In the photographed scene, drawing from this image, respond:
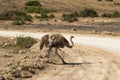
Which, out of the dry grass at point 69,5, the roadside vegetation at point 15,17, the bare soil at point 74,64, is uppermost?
the bare soil at point 74,64

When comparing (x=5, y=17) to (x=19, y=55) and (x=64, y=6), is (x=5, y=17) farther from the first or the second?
(x=19, y=55)

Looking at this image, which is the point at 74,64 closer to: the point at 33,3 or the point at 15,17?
the point at 15,17

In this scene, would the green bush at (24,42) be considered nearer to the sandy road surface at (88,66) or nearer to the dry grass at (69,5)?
the sandy road surface at (88,66)

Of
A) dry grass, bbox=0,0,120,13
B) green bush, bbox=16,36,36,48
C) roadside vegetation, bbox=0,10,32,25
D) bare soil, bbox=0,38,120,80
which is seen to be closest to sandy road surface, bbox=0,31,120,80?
bare soil, bbox=0,38,120,80

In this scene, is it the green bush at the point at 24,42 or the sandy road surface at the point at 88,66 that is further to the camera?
the green bush at the point at 24,42

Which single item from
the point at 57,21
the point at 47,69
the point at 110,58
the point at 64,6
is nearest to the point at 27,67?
the point at 47,69

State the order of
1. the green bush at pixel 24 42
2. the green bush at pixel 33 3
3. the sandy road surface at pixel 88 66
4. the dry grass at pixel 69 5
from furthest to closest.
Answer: the green bush at pixel 33 3, the dry grass at pixel 69 5, the green bush at pixel 24 42, the sandy road surface at pixel 88 66

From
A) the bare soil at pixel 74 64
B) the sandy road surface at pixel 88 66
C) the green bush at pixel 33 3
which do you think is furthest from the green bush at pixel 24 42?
the green bush at pixel 33 3

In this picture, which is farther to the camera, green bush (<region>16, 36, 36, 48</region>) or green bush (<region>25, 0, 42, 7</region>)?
green bush (<region>25, 0, 42, 7</region>)

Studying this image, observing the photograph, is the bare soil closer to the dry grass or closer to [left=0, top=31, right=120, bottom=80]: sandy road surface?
[left=0, top=31, right=120, bottom=80]: sandy road surface

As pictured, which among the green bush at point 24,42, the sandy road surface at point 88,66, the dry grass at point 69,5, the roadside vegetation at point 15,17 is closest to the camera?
the sandy road surface at point 88,66

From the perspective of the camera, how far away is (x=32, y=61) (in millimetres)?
19625

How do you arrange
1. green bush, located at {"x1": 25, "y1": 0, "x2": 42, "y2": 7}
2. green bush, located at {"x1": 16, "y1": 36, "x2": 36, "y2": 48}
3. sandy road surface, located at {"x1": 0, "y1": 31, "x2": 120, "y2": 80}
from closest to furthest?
1. sandy road surface, located at {"x1": 0, "y1": 31, "x2": 120, "y2": 80}
2. green bush, located at {"x1": 16, "y1": 36, "x2": 36, "y2": 48}
3. green bush, located at {"x1": 25, "y1": 0, "x2": 42, "y2": 7}

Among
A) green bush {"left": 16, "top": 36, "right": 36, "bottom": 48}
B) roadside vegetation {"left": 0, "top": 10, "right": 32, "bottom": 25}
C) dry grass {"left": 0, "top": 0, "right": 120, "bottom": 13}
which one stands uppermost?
green bush {"left": 16, "top": 36, "right": 36, "bottom": 48}
